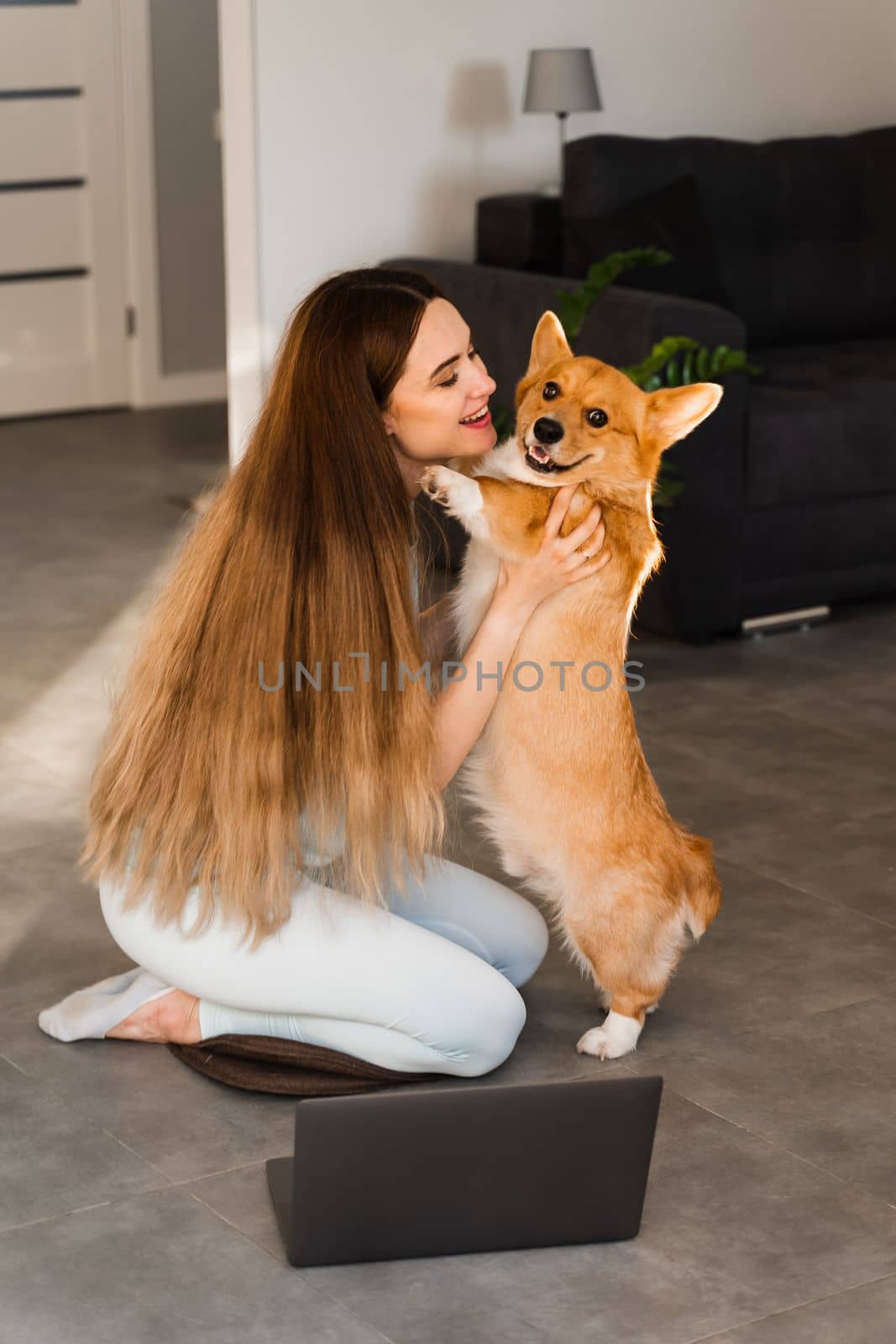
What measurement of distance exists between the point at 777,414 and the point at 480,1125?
2529 mm

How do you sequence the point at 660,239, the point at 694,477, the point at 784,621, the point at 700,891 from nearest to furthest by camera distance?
the point at 700,891 → the point at 694,477 → the point at 784,621 → the point at 660,239

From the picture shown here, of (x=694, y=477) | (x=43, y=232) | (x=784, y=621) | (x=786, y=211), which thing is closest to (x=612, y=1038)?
(x=694, y=477)

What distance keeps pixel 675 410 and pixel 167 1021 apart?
37.8 inches

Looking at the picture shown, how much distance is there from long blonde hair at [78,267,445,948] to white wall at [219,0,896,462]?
2744 millimetres

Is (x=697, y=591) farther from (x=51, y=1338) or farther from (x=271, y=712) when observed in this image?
(x=51, y=1338)

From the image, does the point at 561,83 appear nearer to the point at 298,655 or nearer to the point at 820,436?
the point at 820,436

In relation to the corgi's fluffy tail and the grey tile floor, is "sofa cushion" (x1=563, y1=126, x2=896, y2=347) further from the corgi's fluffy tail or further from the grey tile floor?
the corgi's fluffy tail

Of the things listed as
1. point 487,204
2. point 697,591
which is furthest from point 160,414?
point 697,591

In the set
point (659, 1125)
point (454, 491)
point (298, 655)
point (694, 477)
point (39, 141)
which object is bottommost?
point (659, 1125)

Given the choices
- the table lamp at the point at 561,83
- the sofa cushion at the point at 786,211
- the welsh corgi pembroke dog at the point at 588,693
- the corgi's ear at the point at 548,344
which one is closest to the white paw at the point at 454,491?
the welsh corgi pembroke dog at the point at 588,693

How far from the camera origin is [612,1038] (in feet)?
7.20

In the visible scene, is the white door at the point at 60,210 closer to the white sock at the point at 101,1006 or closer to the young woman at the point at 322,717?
the white sock at the point at 101,1006

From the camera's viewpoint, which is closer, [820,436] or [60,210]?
[820,436]

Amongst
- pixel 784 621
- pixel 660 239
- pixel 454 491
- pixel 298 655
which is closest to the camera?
pixel 298 655
